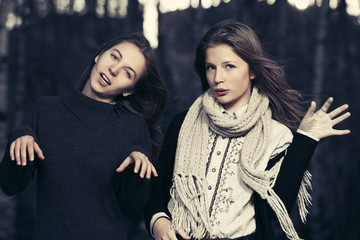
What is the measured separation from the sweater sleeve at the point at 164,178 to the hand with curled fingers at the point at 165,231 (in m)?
0.07

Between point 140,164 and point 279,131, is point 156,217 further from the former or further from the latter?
point 279,131

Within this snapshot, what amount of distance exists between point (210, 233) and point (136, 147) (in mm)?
597

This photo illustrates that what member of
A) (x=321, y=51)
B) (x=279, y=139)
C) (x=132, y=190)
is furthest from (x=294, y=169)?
(x=321, y=51)

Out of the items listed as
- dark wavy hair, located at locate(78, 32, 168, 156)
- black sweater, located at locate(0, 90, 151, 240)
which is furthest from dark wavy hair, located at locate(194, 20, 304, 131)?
black sweater, located at locate(0, 90, 151, 240)

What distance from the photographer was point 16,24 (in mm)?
5711

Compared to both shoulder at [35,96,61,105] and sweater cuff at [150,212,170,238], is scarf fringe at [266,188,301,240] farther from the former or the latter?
shoulder at [35,96,61,105]

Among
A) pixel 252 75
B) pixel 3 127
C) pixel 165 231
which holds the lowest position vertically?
pixel 165 231

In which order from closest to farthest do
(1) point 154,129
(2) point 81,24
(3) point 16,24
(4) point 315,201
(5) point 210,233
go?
(5) point 210,233 < (1) point 154,129 < (4) point 315,201 < (3) point 16,24 < (2) point 81,24

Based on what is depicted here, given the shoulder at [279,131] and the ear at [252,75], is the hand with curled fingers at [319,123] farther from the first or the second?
the ear at [252,75]

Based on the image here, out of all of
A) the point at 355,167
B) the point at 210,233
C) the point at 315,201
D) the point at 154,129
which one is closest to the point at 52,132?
the point at 154,129

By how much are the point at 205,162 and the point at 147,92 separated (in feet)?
2.13

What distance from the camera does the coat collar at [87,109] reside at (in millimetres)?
2445

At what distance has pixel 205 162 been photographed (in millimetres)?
2379

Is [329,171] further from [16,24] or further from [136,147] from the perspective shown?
[16,24]
